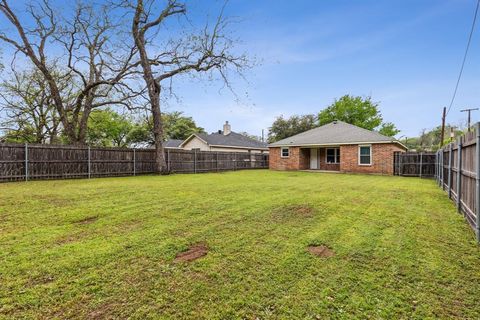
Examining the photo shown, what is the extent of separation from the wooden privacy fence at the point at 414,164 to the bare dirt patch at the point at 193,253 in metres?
16.4

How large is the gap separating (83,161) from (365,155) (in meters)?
17.3

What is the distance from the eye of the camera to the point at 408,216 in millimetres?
4809

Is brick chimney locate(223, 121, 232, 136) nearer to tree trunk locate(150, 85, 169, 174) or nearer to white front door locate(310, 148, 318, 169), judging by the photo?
white front door locate(310, 148, 318, 169)

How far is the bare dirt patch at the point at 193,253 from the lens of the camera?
282cm

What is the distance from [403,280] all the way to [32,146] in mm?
13692

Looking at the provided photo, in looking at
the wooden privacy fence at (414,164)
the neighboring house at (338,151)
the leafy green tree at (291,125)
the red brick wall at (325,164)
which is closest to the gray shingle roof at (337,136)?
the neighboring house at (338,151)

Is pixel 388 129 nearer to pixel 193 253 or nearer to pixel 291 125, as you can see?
pixel 291 125

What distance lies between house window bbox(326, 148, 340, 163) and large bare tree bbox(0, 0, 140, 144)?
15.3 m

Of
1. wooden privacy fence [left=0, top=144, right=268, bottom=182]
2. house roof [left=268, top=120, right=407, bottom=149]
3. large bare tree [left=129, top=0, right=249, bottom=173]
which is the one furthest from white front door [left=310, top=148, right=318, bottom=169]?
large bare tree [left=129, top=0, right=249, bottom=173]

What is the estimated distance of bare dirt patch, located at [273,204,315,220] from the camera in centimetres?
475

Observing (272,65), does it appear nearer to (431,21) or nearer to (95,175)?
(431,21)

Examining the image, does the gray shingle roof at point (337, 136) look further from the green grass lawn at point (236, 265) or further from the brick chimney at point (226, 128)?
the green grass lawn at point (236, 265)

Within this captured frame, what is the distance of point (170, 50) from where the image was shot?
15.9 metres

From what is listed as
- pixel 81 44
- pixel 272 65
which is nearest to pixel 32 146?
pixel 81 44
